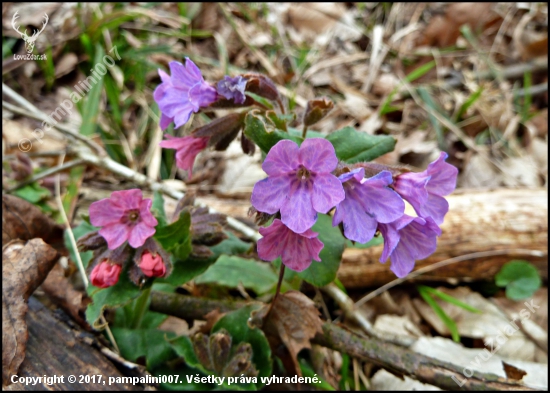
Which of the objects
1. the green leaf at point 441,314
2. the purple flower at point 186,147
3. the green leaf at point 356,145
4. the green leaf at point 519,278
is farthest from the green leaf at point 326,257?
the green leaf at point 519,278

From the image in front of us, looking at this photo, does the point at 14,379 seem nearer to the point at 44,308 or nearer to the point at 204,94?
the point at 44,308

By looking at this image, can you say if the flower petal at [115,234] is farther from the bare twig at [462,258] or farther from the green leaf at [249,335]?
the bare twig at [462,258]

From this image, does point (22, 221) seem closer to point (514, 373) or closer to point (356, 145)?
point (356, 145)

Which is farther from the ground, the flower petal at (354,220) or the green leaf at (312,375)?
the flower petal at (354,220)

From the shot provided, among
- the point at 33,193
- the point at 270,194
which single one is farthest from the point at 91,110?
the point at 270,194

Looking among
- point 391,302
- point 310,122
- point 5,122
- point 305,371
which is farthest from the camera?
point 5,122

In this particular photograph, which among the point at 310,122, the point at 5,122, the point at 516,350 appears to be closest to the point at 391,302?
the point at 516,350
